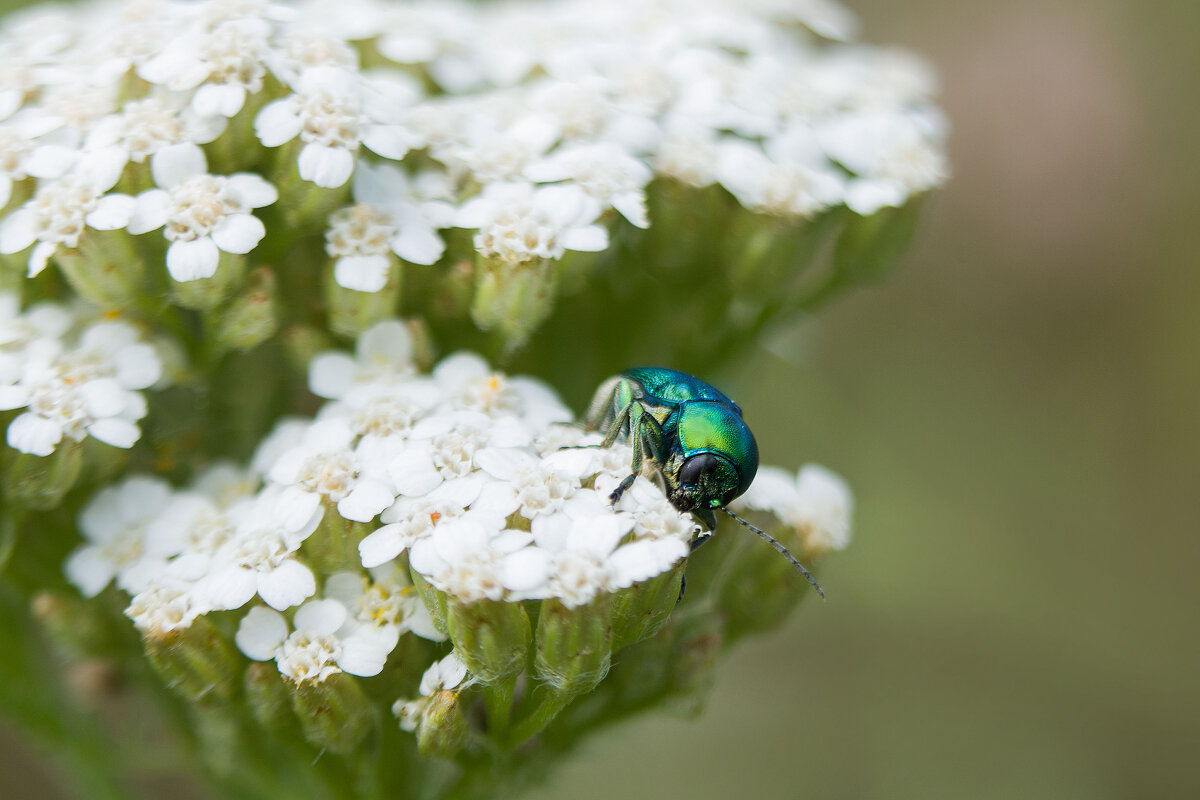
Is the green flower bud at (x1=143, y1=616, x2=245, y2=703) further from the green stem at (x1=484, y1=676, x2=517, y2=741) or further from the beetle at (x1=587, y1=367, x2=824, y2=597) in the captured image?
the beetle at (x1=587, y1=367, x2=824, y2=597)

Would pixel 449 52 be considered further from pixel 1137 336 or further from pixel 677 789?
pixel 1137 336

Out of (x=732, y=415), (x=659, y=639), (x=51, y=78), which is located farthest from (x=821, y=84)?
(x=51, y=78)

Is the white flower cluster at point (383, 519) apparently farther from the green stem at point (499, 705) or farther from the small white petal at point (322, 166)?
the small white petal at point (322, 166)

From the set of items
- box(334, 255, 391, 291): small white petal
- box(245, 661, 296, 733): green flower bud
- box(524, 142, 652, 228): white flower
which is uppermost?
box(524, 142, 652, 228): white flower

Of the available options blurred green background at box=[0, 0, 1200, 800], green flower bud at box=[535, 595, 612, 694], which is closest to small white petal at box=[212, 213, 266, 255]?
green flower bud at box=[535, 595, 612, 694]

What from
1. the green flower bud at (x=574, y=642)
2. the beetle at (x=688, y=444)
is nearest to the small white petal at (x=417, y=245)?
the beetle at (x=688, y=444)

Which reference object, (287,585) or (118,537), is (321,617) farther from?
(118,537)

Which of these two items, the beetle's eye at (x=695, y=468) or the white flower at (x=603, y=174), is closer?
the beetle's eye at (x=695, y=468)
